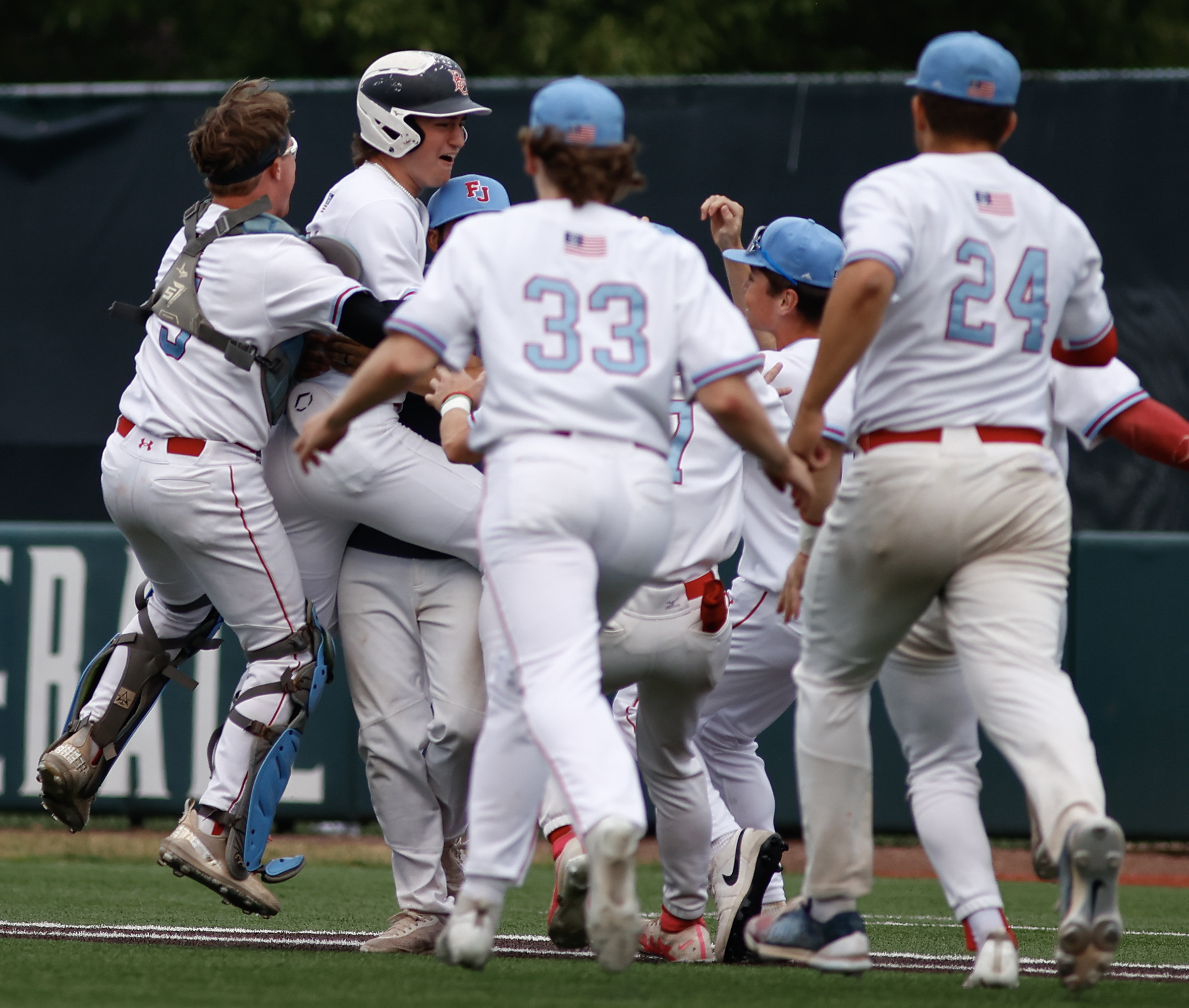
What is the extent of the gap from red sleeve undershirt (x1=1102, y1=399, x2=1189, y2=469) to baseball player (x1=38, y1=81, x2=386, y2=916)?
1944 millimetres

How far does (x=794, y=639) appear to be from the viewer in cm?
536

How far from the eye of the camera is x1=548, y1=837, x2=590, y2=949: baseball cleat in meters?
4.33

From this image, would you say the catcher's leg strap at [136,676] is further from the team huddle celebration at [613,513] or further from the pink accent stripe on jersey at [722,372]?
the pink accent stripe on jersey at [722,372]

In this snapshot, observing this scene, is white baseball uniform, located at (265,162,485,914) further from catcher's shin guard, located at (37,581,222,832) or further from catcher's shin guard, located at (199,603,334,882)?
catcher's shin guard, located at (37,581,222,832)

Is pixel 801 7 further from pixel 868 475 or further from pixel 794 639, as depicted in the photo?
pixel 868 475

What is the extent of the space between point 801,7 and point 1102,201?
21.2 ft

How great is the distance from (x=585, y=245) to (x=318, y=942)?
2291 millimetres

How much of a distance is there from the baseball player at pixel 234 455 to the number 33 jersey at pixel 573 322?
0.88m

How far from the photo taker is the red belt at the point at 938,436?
4.05m

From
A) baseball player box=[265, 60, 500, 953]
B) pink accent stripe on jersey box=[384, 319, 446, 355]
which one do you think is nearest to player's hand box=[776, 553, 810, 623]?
baseball player box=[265, 60, 500, 953]

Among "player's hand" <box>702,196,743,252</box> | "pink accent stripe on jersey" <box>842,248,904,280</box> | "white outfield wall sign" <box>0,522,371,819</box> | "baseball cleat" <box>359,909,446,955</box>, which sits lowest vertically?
"white outfield wall sign" <box>0,522,371,819</box>

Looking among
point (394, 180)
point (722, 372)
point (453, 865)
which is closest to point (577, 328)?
point (722, 372)

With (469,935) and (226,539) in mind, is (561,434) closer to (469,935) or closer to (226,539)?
(469,935)

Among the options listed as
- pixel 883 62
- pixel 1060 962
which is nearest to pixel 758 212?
pixel 1060 962
